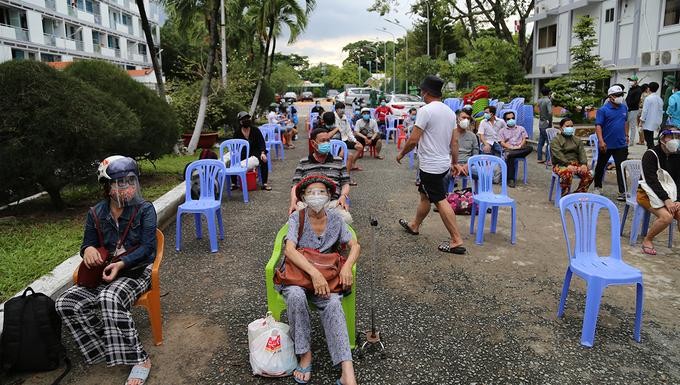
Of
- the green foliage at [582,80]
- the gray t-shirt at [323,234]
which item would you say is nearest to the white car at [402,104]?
the green foliage at [582,80]

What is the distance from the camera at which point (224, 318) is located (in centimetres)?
409

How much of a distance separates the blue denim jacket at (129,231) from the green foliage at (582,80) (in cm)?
1530

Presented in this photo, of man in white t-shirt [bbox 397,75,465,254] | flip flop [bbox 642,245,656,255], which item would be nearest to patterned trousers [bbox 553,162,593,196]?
flip flop [bbox 642,245,656,255]

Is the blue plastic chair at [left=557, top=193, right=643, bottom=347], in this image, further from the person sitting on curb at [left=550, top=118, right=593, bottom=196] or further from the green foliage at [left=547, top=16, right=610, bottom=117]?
the green foliage at [left=547, top=16, right=610, bottom=117]

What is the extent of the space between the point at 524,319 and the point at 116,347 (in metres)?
2.92

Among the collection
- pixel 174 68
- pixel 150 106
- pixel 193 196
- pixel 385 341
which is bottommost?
pixel 385 341

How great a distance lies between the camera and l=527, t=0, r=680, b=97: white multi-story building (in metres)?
17.5

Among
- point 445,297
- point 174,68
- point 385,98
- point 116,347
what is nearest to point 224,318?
point 116,347

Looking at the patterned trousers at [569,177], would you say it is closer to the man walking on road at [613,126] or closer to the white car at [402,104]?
the man walking on road at [613,126]

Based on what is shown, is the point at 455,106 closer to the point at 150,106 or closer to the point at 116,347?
the point at 150,106

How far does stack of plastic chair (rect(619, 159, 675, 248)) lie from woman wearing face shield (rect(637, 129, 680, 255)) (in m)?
0.25

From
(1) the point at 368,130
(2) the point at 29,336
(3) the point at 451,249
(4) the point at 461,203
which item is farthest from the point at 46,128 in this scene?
(1) the point at 368,130

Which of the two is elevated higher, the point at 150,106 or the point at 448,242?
the point at 150,106

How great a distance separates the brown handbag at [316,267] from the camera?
3326 millimetres
